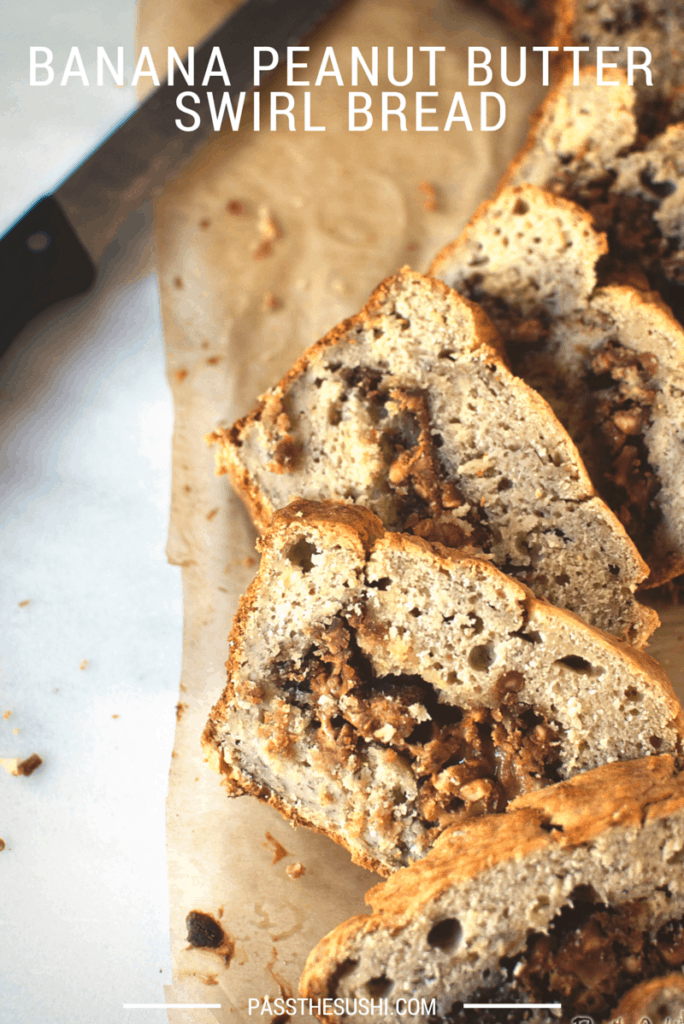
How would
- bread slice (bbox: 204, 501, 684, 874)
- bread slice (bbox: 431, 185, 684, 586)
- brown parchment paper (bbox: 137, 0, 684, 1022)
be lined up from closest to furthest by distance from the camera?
bread slice (bbox: 204, 501, 684, 874)
bread slice (bbox: 431, 185, 684, 586)
brown parchment paper (bbox: 137, 0, 684, 1022)

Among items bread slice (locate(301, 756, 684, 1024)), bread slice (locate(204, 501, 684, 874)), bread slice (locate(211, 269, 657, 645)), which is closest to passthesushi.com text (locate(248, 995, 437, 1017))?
bread slice (locate(301, 756, 684, 1024))

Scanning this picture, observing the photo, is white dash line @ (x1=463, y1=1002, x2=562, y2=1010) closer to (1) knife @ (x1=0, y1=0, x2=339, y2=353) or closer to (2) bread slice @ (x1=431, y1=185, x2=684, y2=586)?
(2) bread slice @ (x1=431, y1=185, x2=684, y2=586)

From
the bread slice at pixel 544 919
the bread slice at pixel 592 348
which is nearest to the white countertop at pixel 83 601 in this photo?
the bread slice at pixel 544 919

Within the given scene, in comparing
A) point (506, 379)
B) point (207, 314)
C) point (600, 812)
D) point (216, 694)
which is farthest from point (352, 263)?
point (600, 812)

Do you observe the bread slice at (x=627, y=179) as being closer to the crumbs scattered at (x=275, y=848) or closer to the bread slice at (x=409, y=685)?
the bread slice at (x=409, y=685)

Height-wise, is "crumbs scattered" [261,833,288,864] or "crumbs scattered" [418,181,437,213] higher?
"crumbs scattered" [418,181,437,213]
